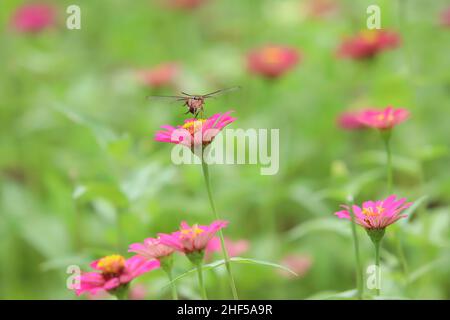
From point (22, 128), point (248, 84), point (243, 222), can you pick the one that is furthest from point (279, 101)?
point (22, 128)

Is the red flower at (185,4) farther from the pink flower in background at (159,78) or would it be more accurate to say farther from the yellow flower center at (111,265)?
the yellow flower center at (111,265)

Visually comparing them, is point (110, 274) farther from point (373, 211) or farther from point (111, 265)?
point (373, 211)

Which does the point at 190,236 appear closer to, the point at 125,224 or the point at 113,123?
the point at 125,224

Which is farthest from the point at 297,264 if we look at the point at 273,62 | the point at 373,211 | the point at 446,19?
the point at 446,19

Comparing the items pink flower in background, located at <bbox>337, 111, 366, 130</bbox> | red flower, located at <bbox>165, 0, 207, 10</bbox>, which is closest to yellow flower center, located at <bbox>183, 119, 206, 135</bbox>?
pink flower in background, located at <bbox>337, 111, 366, 130</bbox>

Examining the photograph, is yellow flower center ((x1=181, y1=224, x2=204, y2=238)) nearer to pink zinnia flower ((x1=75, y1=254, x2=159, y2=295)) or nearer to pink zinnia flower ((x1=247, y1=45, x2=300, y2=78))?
pink zinnia flower ((x1=75, y1=254, x2=159, y2=295))

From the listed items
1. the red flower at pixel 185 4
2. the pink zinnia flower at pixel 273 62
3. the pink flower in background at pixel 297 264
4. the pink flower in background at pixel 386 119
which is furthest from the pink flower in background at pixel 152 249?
the red flower at pixel 185 4
